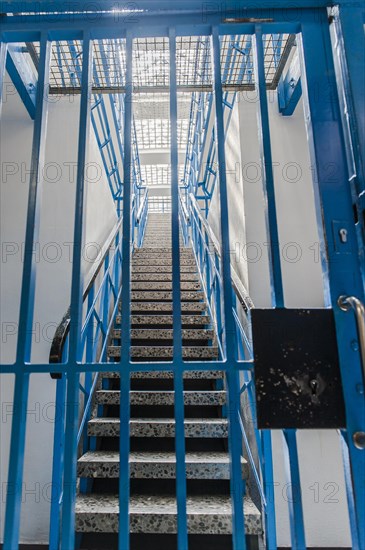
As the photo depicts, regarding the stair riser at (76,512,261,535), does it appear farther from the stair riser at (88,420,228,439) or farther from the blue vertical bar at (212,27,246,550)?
the blue vertical bar at (212,27,246,550)

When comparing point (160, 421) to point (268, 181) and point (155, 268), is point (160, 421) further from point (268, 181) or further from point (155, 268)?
point (155, 268)

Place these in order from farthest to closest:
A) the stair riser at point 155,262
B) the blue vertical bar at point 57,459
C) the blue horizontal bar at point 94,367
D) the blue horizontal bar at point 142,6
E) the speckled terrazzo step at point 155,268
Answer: the stair riser at point 155,262
the speckled terrazzo step at point 155,268
the blue vertical bar at point 57,459
the blue horizontal bar at point 142,6
the blue horizontal bar at point 94,367

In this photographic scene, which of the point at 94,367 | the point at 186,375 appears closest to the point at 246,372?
the point at 186,375

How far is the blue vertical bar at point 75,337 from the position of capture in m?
1.02

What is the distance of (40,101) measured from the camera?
1.25 metres

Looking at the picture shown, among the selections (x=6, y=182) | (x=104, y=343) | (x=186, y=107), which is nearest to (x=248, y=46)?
(x=6, y=182)

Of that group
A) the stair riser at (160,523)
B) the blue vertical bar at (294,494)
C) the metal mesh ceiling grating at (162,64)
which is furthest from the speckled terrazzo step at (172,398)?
the metal mesh ceiling grating at (162,64)

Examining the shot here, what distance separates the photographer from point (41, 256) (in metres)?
3.19

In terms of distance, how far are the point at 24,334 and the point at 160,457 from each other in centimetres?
152

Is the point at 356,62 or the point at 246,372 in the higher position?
the point at 356,62

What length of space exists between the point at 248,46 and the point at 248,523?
3.17 metres

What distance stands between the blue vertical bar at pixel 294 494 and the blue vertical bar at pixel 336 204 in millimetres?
140

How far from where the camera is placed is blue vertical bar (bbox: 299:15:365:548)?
98 centimetres

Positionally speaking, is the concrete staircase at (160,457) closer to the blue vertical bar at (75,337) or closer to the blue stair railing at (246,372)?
the blue stair railing at (246,372)
